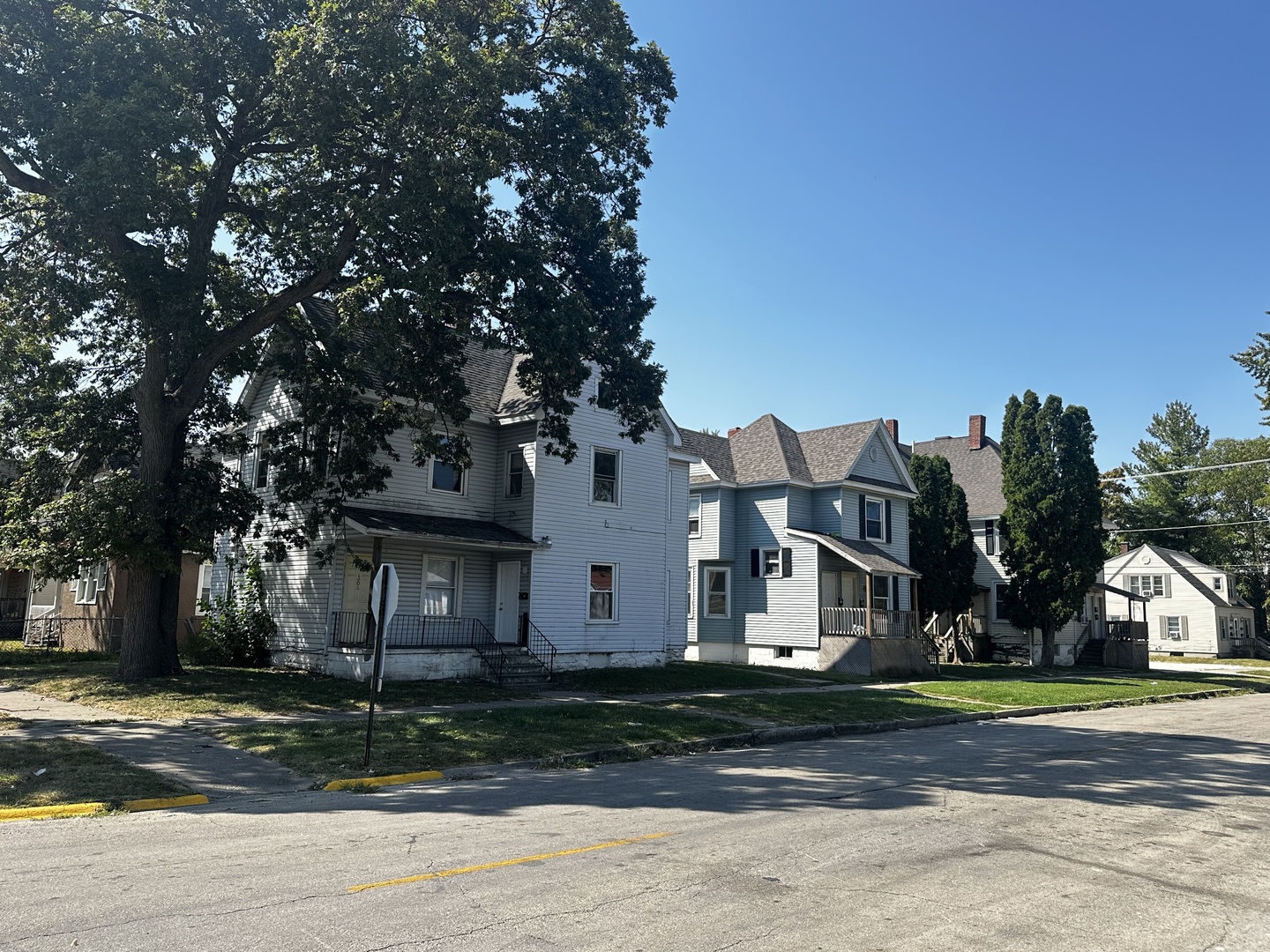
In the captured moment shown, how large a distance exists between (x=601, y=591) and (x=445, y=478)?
5645 millimetres

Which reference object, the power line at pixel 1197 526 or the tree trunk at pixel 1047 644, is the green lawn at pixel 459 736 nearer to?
the tree trunk at pixel 1047 644

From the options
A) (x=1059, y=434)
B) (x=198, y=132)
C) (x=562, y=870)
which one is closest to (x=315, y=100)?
(x=198, y=132)

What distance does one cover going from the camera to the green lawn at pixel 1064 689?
23766 mm

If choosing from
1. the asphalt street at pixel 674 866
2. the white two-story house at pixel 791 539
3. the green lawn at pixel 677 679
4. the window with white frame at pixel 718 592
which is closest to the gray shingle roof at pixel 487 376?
the green lawn at pixel 677 679

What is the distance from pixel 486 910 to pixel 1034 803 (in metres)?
6.70

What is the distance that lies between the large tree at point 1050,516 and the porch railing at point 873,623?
7286 millimetres

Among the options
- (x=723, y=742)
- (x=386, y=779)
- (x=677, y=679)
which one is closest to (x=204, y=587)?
(x=677, y=679)

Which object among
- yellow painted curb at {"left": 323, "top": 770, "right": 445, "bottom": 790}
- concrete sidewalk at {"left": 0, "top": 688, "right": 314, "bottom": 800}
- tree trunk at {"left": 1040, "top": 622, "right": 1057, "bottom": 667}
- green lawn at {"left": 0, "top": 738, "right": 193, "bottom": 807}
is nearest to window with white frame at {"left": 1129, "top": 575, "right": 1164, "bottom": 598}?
tree trunk at {"left": 1040, "top": 622, "right": 1057, "bottom": 667}

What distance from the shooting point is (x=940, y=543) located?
124ft

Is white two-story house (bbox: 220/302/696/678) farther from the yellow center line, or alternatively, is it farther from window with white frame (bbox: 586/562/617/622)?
the yellow center line

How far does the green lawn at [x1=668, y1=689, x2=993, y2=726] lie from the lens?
18141mm

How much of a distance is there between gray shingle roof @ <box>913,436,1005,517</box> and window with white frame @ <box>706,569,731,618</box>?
13.4 meters

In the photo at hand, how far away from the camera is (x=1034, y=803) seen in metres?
9.95

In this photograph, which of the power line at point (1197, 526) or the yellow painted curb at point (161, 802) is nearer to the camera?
the yellow painted curb at point (161, 802)
